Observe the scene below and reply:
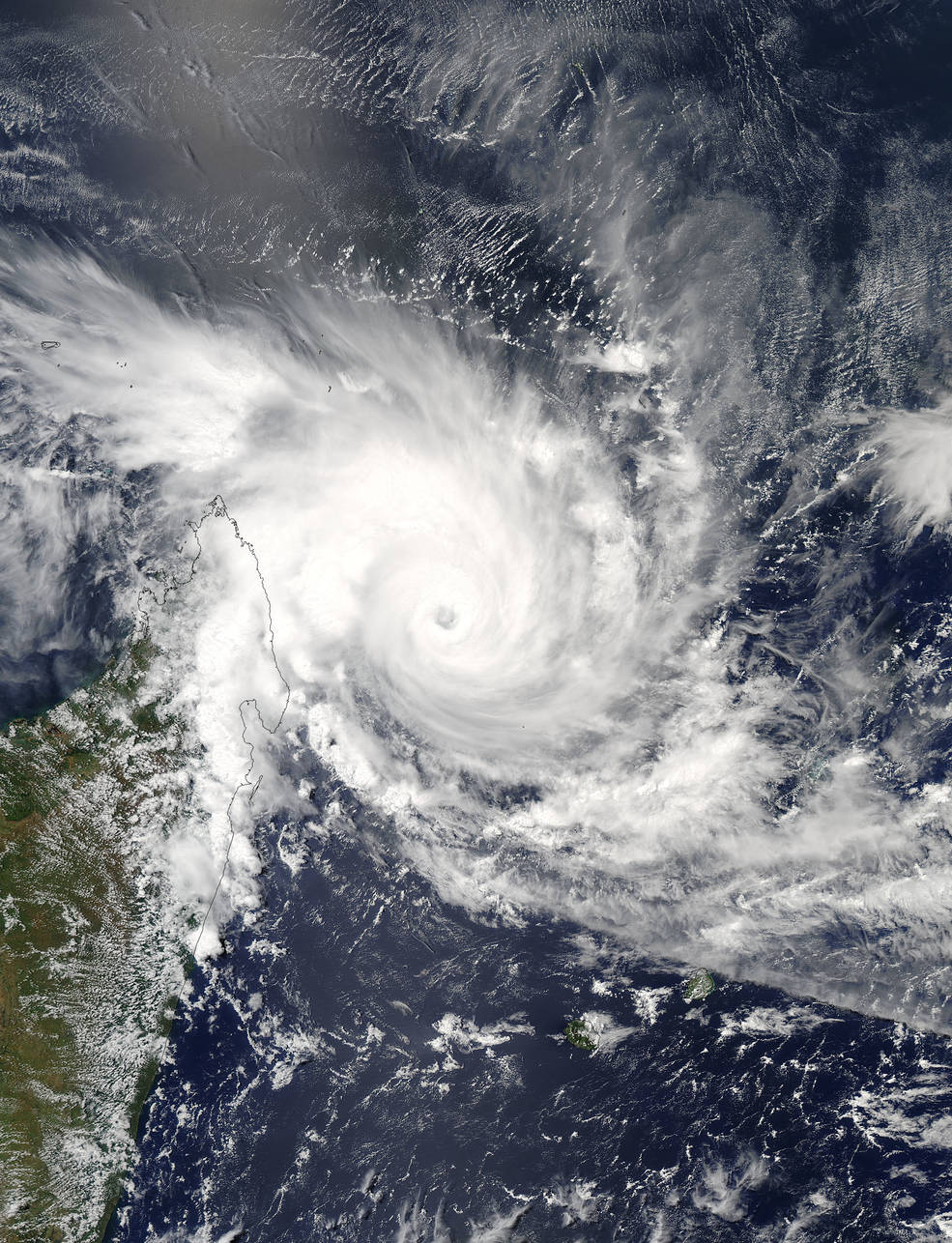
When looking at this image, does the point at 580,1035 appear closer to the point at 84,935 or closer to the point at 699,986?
the point at 699,986

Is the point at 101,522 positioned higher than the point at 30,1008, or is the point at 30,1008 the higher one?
the point at 101,522

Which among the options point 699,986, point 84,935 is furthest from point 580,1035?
point 84,935

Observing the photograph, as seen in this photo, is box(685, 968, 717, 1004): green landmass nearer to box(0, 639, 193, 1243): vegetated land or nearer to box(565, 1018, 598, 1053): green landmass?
box(565, 1018, 598, 1053): green landmass

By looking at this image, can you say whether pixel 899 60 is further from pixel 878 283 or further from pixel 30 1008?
pixel 30 1008

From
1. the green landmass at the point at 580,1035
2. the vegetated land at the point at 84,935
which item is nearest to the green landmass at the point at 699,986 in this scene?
the green landmass at the point at 580,1035

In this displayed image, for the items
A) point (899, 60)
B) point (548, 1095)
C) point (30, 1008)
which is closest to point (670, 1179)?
point (548, 1095)

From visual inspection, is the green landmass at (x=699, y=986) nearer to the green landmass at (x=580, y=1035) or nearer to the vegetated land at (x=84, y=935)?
the green landmass at (x=580, y=1035)
